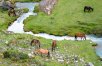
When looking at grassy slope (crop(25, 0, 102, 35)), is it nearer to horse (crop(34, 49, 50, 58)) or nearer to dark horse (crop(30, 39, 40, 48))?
dark horse (crop(30, 39, 40, 48))

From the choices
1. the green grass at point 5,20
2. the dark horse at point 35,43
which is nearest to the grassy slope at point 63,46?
the dark horse at point 35,43

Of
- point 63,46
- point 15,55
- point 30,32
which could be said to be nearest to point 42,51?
point 15,55

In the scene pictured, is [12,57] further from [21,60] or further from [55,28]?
[55,28]

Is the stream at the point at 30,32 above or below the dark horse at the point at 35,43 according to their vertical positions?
below

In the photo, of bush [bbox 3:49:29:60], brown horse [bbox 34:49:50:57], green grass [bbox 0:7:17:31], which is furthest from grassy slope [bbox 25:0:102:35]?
bush [bbox 3:49:29:60]

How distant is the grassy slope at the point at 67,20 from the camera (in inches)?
2744

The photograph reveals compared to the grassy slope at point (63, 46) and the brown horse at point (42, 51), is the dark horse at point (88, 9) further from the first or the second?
the brown horse at point (42, 51)

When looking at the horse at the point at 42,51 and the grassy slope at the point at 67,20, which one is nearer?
the horse at the point at 42,51

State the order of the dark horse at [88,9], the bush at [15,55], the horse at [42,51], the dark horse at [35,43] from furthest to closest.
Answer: the dark horse at [88,9], the dark horse at [35,43], the horse at [42,51], the bush at [15,55]

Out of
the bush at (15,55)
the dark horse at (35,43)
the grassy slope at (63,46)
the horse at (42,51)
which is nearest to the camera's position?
the bush at (15,55)

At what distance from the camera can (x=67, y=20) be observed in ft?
240

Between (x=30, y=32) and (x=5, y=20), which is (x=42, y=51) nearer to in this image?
(x=30, y=32)

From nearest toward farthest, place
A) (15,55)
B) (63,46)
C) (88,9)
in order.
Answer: (15,55) → (63,46) → (88,9)

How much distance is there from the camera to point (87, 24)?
7112 centimetres
